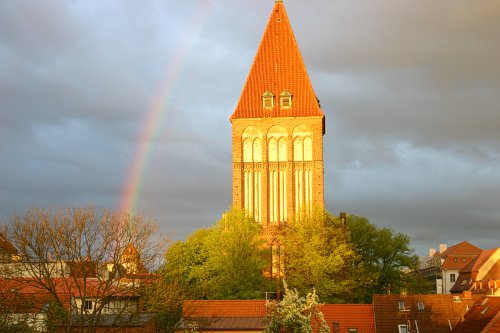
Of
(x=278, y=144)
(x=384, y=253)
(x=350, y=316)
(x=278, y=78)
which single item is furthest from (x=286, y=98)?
(x=350, y=316)

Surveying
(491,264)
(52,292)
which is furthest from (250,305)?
(491,264)

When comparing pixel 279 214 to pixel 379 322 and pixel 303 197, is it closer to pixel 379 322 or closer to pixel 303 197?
pixel 303 197

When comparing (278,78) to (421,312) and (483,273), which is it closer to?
(483,273)

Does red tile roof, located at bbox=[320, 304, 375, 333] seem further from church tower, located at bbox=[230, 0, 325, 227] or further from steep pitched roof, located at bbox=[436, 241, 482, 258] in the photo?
steep pitched roof, located at bbox=[436, 241, 482, 258]

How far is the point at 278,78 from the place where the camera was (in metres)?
69.9

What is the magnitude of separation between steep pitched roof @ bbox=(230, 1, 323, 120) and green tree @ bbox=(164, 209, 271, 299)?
11.0 m

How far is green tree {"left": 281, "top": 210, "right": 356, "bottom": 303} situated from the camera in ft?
184

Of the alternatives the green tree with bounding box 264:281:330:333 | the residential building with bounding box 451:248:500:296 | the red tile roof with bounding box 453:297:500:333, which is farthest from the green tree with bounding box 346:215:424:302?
the green tree with bounding box 264:281:330:333

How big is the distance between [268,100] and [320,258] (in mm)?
18237

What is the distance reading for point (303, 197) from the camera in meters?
66.9

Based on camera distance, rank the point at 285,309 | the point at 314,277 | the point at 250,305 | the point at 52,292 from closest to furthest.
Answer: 1. the point at 285,309
2. the point at 52,292
3. the point at 250,305
4. the point at 314,277

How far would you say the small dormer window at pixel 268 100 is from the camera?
6862cm

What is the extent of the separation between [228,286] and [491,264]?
34128 mm

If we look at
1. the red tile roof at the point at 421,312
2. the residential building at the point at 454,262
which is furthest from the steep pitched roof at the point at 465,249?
the red tile roof at the point at 421,312
